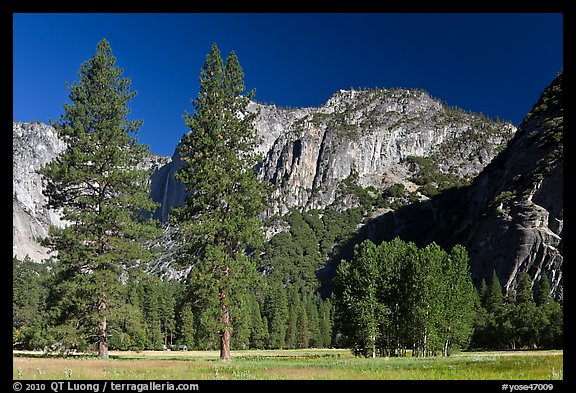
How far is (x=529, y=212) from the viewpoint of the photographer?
127 metres

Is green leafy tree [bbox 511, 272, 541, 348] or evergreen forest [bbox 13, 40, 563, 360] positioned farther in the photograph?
green leafy tree [bbox 511, 272, 541, 348]

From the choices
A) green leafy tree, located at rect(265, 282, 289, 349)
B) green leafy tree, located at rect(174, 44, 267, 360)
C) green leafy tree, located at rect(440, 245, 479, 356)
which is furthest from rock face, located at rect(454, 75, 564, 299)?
green leafy tree, located at rect(174, 44, 267, 360)

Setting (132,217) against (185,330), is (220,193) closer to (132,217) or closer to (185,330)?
(132,217)

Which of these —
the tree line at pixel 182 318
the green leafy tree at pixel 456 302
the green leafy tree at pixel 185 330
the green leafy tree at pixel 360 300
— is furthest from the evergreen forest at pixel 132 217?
the green leafy tree at pixel 185 330

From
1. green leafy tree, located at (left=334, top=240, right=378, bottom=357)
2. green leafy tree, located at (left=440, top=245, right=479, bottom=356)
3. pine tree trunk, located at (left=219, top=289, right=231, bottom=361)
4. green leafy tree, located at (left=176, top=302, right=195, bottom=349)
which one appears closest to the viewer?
pine tree trunk, located at (left=219, top=289, right=231, bottom=361)

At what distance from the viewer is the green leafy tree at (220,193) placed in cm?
3022

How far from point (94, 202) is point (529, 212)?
12109 centimetres

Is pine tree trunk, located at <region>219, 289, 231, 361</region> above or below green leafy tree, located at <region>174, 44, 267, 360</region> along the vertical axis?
below

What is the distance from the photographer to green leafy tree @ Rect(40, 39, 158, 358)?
102 ft

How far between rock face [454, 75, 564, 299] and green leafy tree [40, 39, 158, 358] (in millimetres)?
97139

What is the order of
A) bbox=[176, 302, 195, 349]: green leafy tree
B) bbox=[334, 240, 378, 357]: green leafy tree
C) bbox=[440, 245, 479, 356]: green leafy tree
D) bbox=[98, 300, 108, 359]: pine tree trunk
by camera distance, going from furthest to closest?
1. bbox=[176, 302, 195, 349]: green leafy tree
2. bbox=[440, 245, 479, 356]: green leafy tree
3. bbox=[334, 240, 378, 357]: green leafy tree
4. bbox=[98, 300, 108, 359]: pine tree trunk

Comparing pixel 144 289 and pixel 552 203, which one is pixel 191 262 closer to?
pixel 144 289

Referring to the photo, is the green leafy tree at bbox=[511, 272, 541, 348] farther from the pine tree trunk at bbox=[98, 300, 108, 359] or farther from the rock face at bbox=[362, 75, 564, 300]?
the pine tree trunk at bbox=[98, 300, 108, 359]

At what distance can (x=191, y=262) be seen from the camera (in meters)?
31.6
